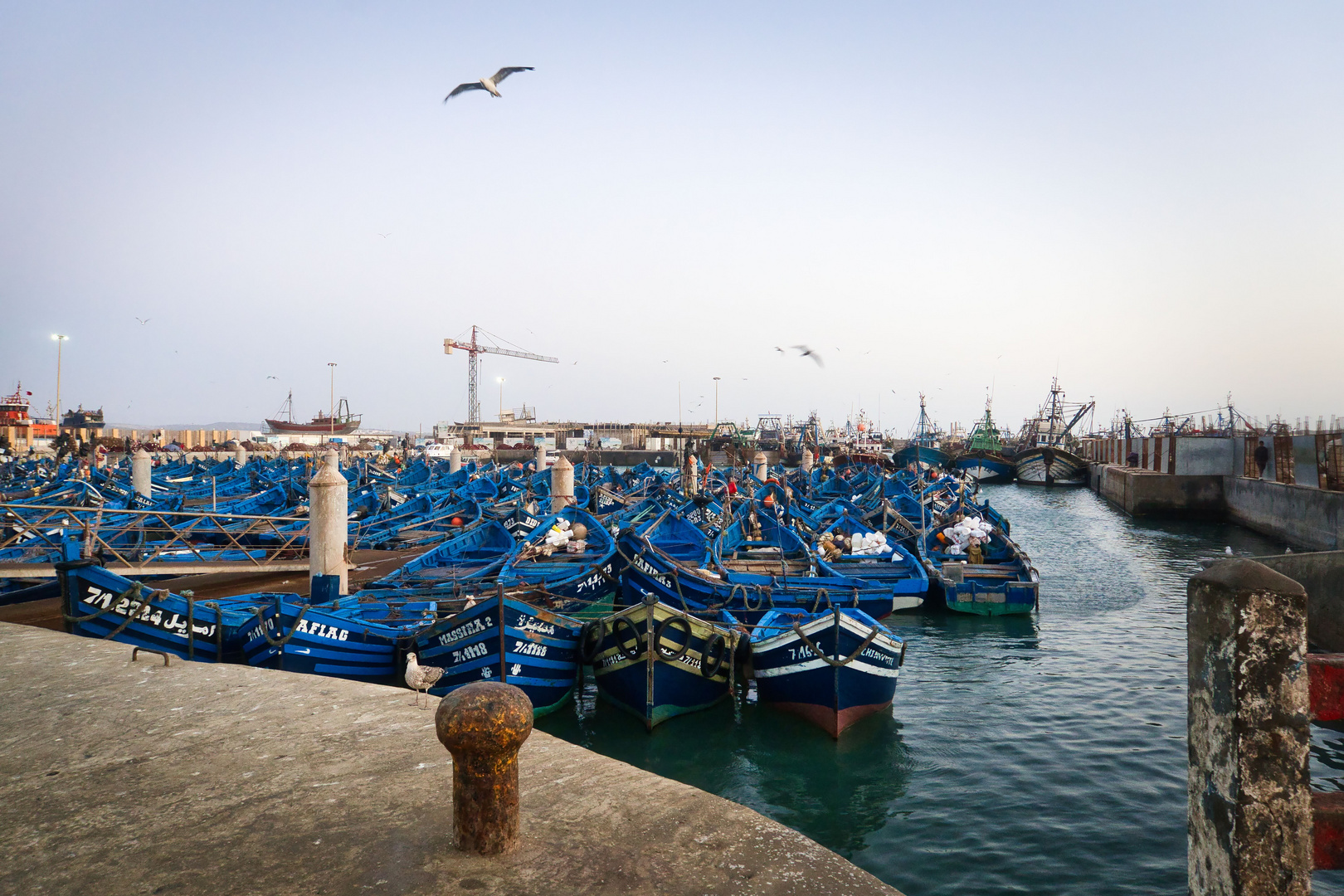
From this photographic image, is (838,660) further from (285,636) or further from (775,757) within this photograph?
(285,636)

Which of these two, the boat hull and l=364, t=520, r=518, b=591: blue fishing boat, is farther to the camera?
l=364, t=520, r=518, b=591: blue fishing boat

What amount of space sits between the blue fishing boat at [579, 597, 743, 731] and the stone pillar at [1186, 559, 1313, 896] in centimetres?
887

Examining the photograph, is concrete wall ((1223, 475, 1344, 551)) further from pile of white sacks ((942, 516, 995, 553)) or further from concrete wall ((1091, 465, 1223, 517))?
pile of white sacks ((942, 516, 995, 553))

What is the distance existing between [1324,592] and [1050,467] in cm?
6135

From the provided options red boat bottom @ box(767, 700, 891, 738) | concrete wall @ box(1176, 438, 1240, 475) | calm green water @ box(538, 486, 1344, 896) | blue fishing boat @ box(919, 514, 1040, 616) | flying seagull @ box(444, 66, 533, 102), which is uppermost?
flying seagull @ box(444, 66, 533, 102)

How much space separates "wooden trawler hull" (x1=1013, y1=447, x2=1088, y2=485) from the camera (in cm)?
7012

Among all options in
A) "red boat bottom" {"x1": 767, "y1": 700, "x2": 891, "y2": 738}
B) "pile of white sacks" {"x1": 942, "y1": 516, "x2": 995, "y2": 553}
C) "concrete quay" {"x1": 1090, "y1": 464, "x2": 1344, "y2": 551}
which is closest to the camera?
"red boat bottom" {"x1": 767, "y1": 700, "x2": 891, "y2": 738}

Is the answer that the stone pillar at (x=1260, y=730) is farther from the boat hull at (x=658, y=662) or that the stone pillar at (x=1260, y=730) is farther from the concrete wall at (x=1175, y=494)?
the concrete wall at (x=1175, y=494)

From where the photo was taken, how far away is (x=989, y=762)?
10.9m

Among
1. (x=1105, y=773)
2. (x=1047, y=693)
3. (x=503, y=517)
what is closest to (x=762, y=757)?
(x=1105, y=773)

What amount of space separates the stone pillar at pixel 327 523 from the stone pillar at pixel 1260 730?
Result: 42.9 ft

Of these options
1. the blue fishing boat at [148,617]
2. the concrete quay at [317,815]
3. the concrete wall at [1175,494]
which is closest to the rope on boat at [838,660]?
the concrete quay at [317,815]

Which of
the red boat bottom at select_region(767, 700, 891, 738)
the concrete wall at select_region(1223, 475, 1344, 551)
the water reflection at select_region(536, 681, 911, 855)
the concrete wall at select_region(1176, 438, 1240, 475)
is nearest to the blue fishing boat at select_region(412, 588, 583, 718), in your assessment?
the water reflection at select_region(536, 681, 911, 855)

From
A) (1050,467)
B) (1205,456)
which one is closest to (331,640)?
(1205,456)
